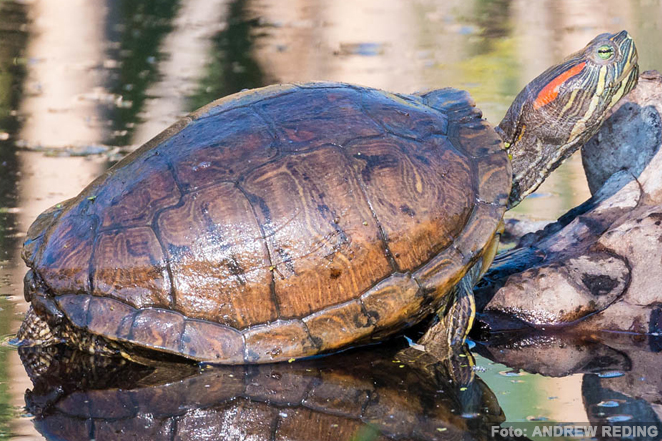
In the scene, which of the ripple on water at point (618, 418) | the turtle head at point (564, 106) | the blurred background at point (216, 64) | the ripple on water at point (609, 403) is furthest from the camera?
the blurred background at point (216, 64)

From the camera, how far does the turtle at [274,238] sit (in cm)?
470

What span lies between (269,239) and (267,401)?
92 cm

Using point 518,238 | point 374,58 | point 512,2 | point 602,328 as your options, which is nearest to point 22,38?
point 374,58

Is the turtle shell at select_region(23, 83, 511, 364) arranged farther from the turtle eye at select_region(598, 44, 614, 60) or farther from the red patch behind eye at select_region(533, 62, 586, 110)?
the turtle eye at select_region(598, 44, 614, 60)

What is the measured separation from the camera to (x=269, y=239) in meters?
4.74

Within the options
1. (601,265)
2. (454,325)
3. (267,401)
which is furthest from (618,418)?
(267,401)

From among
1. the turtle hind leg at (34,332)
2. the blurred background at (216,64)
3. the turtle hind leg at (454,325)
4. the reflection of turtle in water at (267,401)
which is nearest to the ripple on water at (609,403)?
the blurred background at (216,64)

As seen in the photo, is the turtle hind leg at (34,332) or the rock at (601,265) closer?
the turtle hind leg at (34,332)

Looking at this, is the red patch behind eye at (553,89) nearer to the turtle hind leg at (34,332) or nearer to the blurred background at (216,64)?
the blurred background at (216,64)

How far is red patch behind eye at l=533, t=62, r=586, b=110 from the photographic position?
582 centimetres

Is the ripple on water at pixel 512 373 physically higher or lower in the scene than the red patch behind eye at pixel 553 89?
lower

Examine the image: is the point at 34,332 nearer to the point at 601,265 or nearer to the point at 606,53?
the point at 601,265

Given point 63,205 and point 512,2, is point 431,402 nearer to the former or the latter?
point 63,205

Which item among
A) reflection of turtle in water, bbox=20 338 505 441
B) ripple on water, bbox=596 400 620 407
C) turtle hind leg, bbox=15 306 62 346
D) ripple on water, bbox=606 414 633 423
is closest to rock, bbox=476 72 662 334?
reflection of turtle in water, bbox=20 338 505 441
